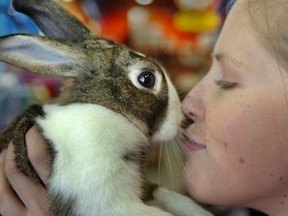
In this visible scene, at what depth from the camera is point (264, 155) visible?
1.07m

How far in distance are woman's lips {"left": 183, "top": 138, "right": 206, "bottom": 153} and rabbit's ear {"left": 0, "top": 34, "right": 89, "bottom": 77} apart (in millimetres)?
347

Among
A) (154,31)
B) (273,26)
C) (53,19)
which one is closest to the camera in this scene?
(273,26)

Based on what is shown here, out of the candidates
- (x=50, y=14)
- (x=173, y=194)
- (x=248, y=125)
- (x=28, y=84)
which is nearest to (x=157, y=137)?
(x=173, y=194)

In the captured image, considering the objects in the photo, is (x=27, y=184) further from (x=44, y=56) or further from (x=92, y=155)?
(x=44, y=56)

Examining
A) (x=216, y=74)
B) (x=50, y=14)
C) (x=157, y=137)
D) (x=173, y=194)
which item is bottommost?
(x=173, y=194)

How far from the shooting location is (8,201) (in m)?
1.25

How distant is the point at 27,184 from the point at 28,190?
2cm

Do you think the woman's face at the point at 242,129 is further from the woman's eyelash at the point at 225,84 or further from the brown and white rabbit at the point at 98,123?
the brown and white rabbit at the point at 98,123

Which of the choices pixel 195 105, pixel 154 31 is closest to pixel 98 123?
pixel 195 105

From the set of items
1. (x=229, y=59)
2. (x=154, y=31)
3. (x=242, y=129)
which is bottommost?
(x=154, y=31)

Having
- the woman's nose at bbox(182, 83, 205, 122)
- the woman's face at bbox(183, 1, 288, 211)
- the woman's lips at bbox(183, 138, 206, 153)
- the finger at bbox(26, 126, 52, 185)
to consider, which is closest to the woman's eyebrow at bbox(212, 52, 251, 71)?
the woman's face at bbox(183, 1, 288, 211)

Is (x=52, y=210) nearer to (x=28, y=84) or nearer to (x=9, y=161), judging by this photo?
(x=9, y=161)

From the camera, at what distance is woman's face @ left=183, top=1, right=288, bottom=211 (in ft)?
3.49

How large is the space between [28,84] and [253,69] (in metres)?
1.19
